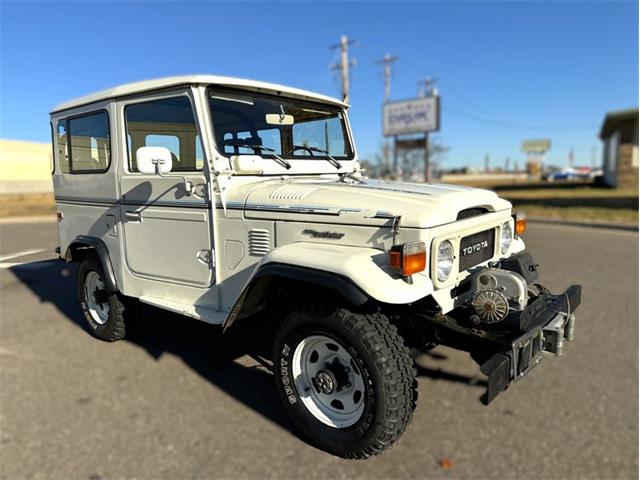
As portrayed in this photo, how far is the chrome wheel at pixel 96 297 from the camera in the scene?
9.11 feet

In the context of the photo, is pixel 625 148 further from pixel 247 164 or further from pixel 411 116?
pixel 247 164

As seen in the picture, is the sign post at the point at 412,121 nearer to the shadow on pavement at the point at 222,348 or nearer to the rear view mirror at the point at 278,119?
the shadow on pavement at the point at 222,348

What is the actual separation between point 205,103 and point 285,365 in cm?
151

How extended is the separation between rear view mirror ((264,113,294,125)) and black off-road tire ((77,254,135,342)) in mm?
1396

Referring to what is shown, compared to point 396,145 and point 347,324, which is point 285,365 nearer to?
point 347,324

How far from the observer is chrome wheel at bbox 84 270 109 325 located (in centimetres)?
278

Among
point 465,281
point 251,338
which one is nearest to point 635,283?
point 465,281

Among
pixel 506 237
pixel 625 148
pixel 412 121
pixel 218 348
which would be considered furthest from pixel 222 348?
pixel 625 148

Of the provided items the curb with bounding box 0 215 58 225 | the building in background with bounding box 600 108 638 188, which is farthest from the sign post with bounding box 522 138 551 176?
the curb with bounding box 0 215 58 225

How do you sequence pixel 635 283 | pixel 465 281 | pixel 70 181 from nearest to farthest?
pixel 465 281 → pixel 70 181 → pixel 635 283

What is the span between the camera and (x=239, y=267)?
102 inches

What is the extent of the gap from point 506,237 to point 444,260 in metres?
0.81

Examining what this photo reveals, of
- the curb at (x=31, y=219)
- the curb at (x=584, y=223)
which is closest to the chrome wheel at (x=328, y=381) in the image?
the curb at (x=584, y=223)

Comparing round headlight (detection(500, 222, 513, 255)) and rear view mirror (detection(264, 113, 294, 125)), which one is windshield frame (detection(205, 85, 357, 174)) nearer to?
rear view mirror (detection(264, 113, 294, 125))
